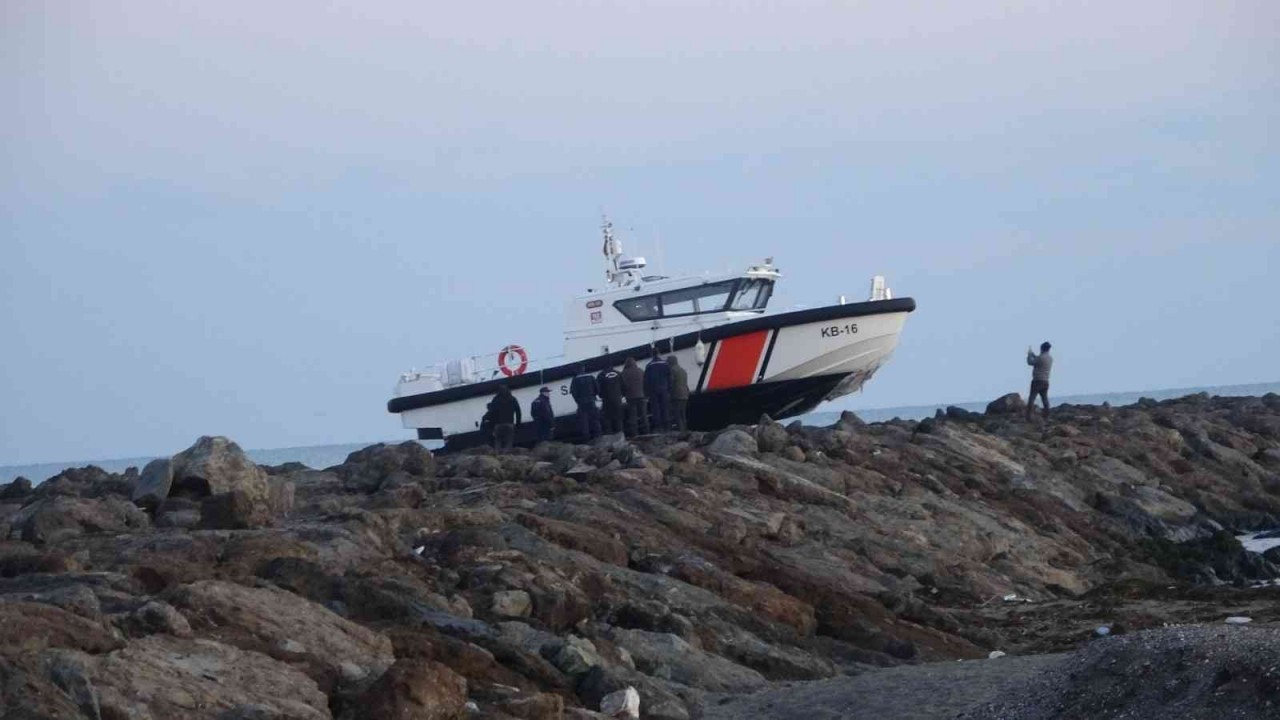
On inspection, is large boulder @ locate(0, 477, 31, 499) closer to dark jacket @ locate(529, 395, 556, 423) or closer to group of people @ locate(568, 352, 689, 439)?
dark jacket @ locate(529, 395, 556, 423)

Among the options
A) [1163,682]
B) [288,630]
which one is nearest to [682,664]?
[288,630]

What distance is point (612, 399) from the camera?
2428 centimetres

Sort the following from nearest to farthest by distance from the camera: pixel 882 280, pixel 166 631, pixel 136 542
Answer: pixel 166 631 → pixel 136 542 → pixel 882 280

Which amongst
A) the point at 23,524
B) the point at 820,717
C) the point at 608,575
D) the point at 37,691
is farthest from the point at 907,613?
the point at 37,691

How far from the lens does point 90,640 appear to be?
26.5ft

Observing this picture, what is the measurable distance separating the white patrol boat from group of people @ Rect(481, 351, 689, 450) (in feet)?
1.21

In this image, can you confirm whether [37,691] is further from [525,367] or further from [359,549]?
[525,367]

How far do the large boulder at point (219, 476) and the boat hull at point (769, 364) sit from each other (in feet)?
36.5

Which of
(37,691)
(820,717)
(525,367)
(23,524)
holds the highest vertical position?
(525,367)

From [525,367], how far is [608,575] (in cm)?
1453

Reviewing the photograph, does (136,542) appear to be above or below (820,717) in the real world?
above

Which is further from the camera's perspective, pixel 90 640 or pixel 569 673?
pixel 569 673

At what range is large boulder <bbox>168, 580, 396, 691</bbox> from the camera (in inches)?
350

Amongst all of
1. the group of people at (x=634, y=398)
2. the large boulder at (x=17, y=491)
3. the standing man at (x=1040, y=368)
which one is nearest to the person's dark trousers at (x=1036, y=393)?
the standing man at (x=1040, y=368)
